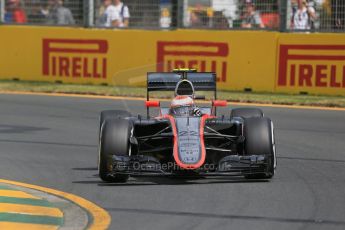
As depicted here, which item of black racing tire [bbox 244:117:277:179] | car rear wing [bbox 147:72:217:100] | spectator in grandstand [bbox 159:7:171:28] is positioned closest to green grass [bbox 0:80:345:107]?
spectator in grandstand [bbox 159:7:171:28]

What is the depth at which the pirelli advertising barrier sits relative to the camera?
58.6 feet

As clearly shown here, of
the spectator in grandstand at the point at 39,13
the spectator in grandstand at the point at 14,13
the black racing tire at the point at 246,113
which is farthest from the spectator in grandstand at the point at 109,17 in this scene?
the black racing tire at the point at 246,113

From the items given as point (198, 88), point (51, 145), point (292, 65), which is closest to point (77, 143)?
point (51, 145)

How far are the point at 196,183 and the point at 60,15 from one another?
38.8 ft

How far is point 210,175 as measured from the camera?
30.1 ft

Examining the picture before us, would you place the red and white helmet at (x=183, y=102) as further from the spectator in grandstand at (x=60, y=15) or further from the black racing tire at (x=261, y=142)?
the spectator in grandstand at (x=60, y=15)

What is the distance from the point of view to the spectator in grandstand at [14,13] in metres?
20.6

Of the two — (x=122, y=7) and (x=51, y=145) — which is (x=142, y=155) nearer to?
(x=51, y=145)

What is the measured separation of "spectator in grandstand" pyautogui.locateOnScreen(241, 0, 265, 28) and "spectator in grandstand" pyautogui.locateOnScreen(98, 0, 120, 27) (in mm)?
3013

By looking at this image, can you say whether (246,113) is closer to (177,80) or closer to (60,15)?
(177,80)

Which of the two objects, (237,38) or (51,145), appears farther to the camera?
(237,38)

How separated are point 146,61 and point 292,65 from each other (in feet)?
10.8

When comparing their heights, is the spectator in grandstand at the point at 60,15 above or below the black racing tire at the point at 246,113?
above

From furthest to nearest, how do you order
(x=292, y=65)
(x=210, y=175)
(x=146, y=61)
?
(x=146, y=61) → (x=292, y=65) → (x=210, y=175)
